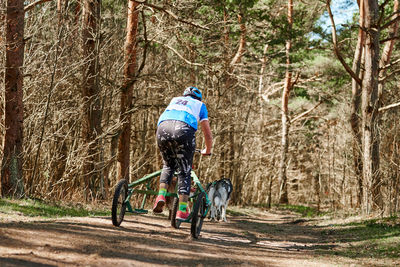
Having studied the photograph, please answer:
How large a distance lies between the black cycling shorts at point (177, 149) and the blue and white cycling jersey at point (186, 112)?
0.20 ft

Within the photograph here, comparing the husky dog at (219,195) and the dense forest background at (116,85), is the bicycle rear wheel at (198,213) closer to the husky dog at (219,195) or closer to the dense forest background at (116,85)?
the dense forest background at (116,85)

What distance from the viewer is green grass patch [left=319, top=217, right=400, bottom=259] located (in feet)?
25.0

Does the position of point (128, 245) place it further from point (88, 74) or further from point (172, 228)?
point (88, 74)

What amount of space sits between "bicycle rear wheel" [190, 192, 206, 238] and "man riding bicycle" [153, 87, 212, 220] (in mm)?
133

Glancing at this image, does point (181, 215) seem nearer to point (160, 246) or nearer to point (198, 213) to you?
point (198, 213)

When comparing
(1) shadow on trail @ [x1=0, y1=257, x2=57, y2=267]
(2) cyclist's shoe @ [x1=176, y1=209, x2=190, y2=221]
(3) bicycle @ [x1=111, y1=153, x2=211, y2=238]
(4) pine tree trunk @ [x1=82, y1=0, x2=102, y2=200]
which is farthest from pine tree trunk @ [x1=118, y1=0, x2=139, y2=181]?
(1) shadow on trail @ [x1=0, y1=257, x2=57, y2=267]

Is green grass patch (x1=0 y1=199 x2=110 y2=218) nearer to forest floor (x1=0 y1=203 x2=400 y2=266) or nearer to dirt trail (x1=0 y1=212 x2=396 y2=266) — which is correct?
forest floor (x1=0 y1=203 x2=400 y2=266)

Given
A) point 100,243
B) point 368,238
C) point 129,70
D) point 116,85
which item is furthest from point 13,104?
point 368,238

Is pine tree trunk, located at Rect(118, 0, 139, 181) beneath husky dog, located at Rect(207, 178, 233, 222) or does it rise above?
above

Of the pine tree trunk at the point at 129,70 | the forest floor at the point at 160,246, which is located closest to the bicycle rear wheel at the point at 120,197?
the forest floor at the point at 160,246

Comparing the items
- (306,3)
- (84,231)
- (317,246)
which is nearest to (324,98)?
(306,3)

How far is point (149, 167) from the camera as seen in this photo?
61.7ft

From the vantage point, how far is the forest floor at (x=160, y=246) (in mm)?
4855

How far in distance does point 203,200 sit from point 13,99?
487 cm
